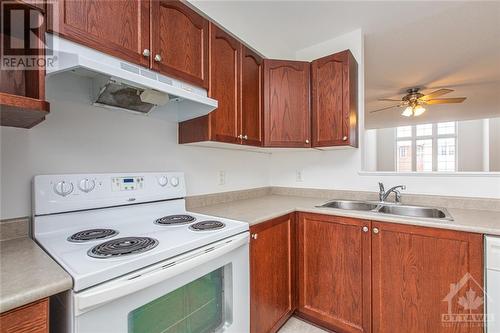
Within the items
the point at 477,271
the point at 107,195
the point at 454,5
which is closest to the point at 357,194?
the point at 477,271

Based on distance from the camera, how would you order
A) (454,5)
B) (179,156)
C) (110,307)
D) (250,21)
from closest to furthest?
(110,307) < (179,156) < (454,5) < (250,21)

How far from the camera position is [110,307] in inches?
28.2

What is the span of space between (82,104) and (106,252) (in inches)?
32.4

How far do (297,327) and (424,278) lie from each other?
930 millimetres

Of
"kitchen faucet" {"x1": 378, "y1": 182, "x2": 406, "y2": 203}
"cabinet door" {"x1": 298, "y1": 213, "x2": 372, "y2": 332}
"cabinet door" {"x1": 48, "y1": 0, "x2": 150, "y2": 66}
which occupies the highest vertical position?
"cabinet door" {"x1": 48, "y1": 0, "x2": 150, "y2": 66}

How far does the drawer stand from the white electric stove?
1.19m

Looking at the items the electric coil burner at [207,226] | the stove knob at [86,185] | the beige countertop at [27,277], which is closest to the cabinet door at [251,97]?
the electric coil burner at [207,226]

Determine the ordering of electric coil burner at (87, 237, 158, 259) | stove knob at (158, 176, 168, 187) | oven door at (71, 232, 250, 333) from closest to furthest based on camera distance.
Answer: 1. oven door at (71, 232, 250, 333)
2. electric coil burner at (87, 237, 158, 259)
3. stove knob at (158, 176, 168, 187)

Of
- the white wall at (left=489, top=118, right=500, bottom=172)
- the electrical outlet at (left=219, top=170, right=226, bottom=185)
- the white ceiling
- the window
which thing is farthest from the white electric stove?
the white wall at (left=489, top=118, right=500, bottom=172)

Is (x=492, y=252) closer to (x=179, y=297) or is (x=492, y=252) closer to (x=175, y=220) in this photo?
(x=179, y=297)

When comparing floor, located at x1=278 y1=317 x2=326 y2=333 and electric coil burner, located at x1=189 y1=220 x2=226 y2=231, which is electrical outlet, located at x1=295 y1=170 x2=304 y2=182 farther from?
electric coil burner, located at x1=189 y1=220 x2=226 y2=231

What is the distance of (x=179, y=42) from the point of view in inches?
52.6

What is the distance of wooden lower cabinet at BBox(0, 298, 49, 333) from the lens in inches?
22.5

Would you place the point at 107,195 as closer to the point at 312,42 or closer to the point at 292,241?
the point at 292,241
